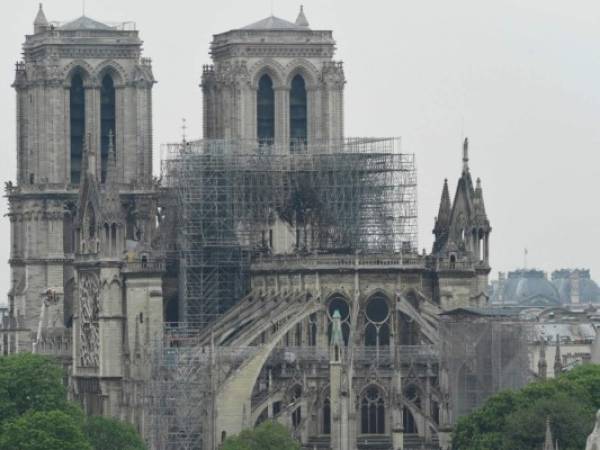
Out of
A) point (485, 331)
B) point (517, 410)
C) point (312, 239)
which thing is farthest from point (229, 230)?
point (517, 410)

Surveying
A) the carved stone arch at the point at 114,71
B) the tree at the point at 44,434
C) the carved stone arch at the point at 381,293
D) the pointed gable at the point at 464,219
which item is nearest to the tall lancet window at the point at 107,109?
the carved stone arch at the point at 114,71

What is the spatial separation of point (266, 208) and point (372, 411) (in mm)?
13065

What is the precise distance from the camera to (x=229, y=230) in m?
173

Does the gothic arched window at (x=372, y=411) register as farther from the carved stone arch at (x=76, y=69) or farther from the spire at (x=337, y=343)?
the carved stone arch at (x=76, y=69)

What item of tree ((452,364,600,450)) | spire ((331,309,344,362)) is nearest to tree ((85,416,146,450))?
spire ((331,309,344,362))

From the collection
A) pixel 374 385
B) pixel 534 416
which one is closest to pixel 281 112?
pixel 374 385

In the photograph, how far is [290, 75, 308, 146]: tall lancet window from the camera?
182m

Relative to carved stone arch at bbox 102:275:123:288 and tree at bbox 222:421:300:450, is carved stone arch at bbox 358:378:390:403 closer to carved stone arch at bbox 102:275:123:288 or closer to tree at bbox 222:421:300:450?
tree at bbox 222:421:300:450

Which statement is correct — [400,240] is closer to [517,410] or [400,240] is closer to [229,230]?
[229,230]

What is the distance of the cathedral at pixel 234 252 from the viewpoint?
16462cm

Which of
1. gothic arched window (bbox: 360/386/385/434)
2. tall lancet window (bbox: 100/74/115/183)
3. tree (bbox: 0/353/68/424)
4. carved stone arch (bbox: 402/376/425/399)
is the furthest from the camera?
tall lancet window (bbox: 100/74/115/183)

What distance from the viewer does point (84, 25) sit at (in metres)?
188

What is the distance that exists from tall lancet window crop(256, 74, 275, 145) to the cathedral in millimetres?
91

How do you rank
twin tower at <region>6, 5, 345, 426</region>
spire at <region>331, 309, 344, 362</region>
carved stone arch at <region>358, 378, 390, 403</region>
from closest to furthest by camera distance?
1. spire at <region>331, 309, 344, 362</region>
2. carved stone arch at <region>358, 378, 390, 403</region>
3. twin tower at <region>6, 5, 345, 426</region>
